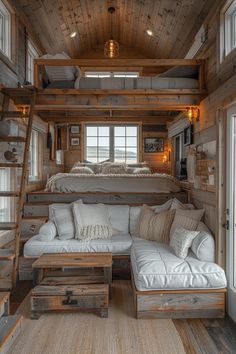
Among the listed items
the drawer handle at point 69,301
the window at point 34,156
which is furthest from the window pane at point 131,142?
the drawer handle at point 69,301

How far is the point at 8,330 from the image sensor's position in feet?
7.47

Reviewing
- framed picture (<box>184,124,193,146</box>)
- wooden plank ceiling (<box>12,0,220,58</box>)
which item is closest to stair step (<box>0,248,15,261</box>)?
framed picture (<box>184,124,193,146</box>)

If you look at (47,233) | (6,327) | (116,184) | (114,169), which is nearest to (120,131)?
(114,169)

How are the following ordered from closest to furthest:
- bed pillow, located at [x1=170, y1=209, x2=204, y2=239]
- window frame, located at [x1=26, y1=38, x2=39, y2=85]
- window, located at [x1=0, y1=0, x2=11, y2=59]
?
bed pillow, located at [x1=170, y1=209, x2=204, y2=239]
window, located at [x1=0, y1=0, x2=11, y2=59]
window frame, located at [x1=26, y1=38, x2=39, y2=85]

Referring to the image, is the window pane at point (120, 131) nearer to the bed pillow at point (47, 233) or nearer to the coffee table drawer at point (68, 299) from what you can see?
the bed pillow at point (47, 233)

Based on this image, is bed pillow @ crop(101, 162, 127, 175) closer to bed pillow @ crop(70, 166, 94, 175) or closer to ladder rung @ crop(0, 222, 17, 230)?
bed pillow @ crop(70, 166, 94, 175)

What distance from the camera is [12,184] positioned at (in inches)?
159

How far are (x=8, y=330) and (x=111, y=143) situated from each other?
526 cm

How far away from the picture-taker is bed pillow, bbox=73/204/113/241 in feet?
12.4

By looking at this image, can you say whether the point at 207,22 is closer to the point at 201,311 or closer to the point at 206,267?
the point at 206,267

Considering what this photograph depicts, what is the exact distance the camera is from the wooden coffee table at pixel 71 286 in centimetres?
267

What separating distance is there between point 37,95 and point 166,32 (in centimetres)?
289

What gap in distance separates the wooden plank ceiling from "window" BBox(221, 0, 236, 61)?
430 millimetres

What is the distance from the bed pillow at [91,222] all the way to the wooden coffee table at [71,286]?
52cm
